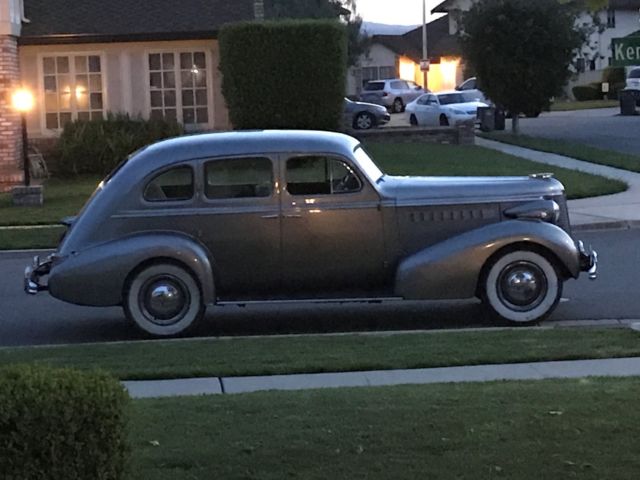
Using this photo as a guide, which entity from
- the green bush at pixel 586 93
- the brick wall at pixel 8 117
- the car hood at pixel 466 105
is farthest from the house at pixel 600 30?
the brick wall at pixel 8 117

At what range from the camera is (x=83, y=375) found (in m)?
4.56

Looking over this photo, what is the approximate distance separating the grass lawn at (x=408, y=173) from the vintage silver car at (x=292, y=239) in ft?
23.0

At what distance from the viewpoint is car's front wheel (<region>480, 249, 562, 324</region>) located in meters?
10.6

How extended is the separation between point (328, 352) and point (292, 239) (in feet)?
5.45

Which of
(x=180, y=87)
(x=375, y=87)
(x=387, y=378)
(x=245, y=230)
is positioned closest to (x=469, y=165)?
(x=180, y=87)

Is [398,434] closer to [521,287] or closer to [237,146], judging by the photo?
[521,287]

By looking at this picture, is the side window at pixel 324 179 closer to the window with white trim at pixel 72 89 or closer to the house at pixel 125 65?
the house at pixel 125 65

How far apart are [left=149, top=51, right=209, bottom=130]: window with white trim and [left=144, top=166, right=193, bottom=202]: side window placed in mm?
16901

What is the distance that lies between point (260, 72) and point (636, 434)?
19.8 meters

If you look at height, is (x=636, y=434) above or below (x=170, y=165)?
below

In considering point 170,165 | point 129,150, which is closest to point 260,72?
point 129,150

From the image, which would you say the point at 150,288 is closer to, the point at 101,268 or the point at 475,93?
the point at 101,268

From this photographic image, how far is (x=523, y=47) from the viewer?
34.8 meters

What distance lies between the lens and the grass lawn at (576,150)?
2679cm
